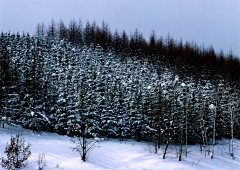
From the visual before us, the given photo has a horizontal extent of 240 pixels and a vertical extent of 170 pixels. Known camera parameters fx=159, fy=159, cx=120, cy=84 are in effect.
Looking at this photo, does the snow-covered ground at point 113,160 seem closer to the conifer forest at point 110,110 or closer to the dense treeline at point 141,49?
the conifer forest at point 110,110

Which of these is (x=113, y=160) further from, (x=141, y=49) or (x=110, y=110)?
(x=141, y=49)

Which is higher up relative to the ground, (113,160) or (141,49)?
(141,49)

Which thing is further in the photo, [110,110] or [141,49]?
[141,49]

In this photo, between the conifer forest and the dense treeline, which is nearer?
the conifer forest

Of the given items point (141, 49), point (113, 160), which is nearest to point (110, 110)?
point (113, 160)

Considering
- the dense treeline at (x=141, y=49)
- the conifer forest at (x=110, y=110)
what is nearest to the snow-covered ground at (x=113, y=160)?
the conifer forest at (x=110, y=110)

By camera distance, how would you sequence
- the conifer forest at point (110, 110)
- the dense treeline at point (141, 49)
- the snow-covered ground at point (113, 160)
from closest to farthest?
the snow-covered ground at point (113, 160)
the conifer forest at point (110, 110)
the dense treeline at point (141, 49)

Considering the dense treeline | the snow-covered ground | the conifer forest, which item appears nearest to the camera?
the snow-covered ground

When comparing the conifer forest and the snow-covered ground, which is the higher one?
the conifer forest

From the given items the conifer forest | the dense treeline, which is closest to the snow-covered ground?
the conifer forest

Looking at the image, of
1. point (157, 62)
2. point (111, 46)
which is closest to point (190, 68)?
point (157, 62)

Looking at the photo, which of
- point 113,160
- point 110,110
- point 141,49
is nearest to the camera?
point 113,160

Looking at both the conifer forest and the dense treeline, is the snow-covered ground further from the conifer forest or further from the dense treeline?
the dense treeline

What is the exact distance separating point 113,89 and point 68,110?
37.8 ft
